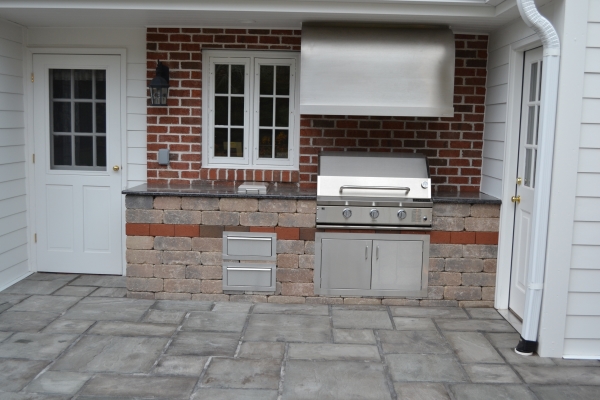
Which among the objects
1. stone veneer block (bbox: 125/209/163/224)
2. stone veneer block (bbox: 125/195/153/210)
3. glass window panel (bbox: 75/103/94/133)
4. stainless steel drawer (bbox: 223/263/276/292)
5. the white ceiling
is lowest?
stainless steel drawer (bbox: 223/263/276/292)

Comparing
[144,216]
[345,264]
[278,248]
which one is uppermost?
[144,216]

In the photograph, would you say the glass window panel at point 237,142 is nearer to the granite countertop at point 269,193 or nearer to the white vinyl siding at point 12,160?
the granite countertop at point 269,193

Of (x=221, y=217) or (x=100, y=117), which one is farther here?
(x=100, y=117)

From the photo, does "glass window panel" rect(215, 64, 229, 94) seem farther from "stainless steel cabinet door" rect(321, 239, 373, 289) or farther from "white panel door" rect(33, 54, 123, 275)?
"stainless steel cabinet door" rect(321, 239, 373, 289)

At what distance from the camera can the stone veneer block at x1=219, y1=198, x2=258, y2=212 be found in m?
5.46

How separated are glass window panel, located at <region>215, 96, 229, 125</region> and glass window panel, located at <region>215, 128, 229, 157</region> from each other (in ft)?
0.25

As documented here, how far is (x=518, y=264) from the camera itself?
5.30 meters

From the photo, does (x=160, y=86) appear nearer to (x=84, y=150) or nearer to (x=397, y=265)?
(x=84, y=150)

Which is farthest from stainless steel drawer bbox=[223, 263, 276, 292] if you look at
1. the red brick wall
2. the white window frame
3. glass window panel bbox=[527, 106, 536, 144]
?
glass window panel bbox=[527, 106, 536, 144]

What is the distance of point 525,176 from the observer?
5195 mm

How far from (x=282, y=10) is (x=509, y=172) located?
229 cm

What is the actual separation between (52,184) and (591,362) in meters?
→ 4.97

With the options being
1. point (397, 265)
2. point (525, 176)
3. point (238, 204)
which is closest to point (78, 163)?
point (238, 204)

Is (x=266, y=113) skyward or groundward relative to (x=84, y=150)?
skyward
